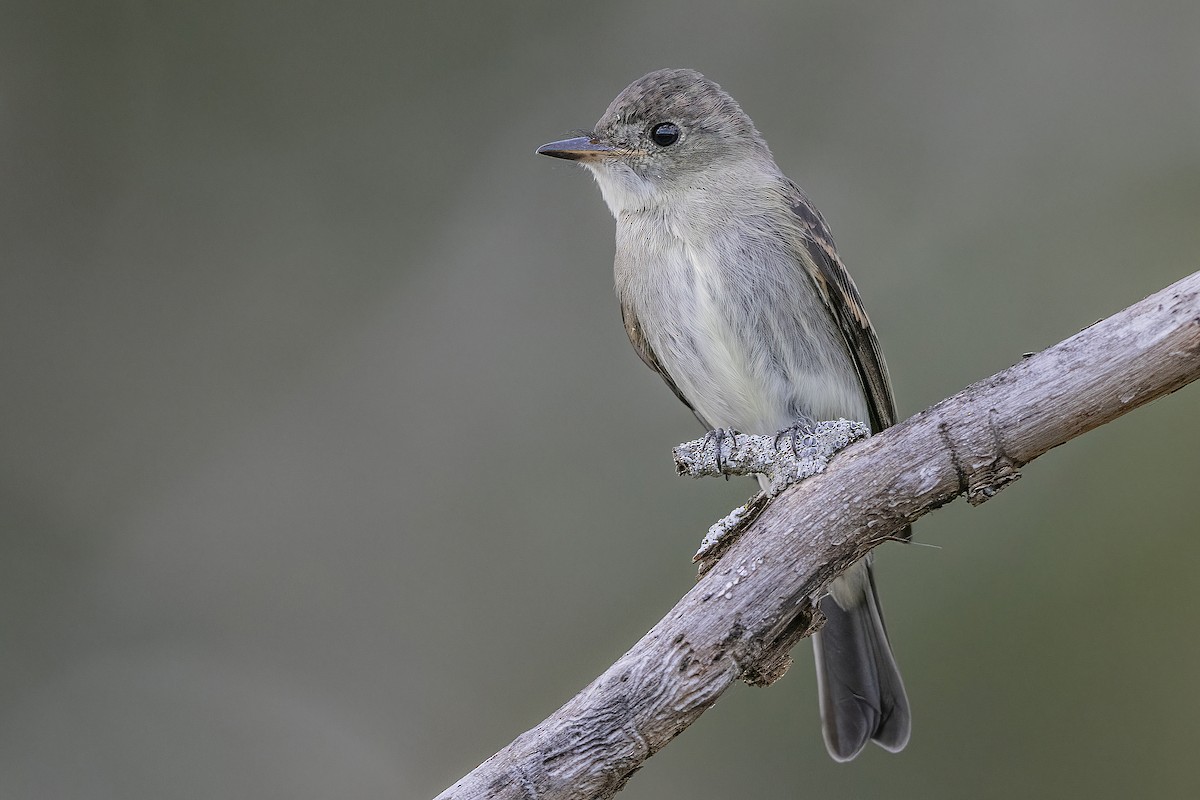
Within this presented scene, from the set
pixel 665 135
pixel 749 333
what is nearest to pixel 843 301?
pixel 749 333

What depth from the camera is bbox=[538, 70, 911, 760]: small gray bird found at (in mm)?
3393

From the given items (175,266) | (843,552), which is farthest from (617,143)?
(175,266)

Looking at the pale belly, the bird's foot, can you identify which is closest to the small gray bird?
the pale belly

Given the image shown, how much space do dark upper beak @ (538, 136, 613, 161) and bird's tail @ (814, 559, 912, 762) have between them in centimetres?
159

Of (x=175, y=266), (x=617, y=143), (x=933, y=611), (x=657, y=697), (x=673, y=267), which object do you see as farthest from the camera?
(x=175, y=266)

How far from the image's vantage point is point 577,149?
11.9 ft

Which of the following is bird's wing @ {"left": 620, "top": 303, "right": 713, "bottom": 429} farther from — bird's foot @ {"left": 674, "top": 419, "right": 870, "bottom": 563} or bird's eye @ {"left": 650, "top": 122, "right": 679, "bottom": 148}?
bird's foot @ {"left": 674, "top": 419, "right": 870, "bottom": 563}

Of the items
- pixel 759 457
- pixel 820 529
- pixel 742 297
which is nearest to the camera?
pixel 820 529

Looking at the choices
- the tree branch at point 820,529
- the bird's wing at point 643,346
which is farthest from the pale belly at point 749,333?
the tree branch at point 820,529

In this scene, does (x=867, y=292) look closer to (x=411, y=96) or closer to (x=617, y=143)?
(x=617, y=143)

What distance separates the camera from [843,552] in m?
2.50

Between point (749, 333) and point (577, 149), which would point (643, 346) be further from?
point (577, 149)

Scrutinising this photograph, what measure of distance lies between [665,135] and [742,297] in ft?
2.25

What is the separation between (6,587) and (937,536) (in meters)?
4.22
